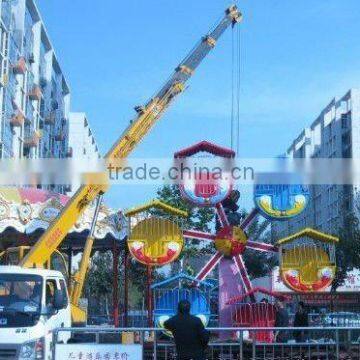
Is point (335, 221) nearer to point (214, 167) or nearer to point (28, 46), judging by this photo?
point (28, 46)

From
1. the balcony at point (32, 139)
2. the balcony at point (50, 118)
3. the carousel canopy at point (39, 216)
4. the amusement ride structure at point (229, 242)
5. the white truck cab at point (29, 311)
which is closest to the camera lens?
the white truck cab at point (29, 311)

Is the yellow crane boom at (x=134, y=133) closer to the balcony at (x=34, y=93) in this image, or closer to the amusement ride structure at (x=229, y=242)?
the amusement ride structure at (x=229, y=242)

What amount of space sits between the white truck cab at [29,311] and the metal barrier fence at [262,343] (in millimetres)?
390

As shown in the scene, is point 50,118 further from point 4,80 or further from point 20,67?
point 4,80

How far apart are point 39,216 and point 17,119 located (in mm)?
31111

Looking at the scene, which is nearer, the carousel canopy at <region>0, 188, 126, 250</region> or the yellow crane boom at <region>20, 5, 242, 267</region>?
the yellow crane boom at <region>20, 5, 242, 267</region>

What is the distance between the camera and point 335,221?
231ft

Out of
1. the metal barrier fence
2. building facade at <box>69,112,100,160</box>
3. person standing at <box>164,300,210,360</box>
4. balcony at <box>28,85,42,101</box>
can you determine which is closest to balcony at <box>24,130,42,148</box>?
balcony at <box>28,85,42,101</box>

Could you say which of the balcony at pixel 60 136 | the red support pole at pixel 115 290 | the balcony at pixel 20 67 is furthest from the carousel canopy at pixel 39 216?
the balcony at pixel 60 136

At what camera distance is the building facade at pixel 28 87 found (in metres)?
46.8

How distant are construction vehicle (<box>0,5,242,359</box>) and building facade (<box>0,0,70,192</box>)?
24.7 metres

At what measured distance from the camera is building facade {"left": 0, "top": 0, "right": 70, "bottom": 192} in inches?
1842

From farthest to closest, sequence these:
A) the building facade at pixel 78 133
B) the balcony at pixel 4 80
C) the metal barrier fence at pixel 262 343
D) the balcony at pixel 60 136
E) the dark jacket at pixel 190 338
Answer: the building facade at pixel 78 133 < the balcony at pixel 60 136 < the balcony at pixel 4 80 < the metal barrier fence at pixel 262 343 < the dark jacket at pixel 190 338

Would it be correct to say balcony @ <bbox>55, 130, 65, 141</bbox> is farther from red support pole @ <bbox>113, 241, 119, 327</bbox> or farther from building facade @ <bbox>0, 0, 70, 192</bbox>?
red support pole @ <bbox>113, 241, 119, 327</bbox>
